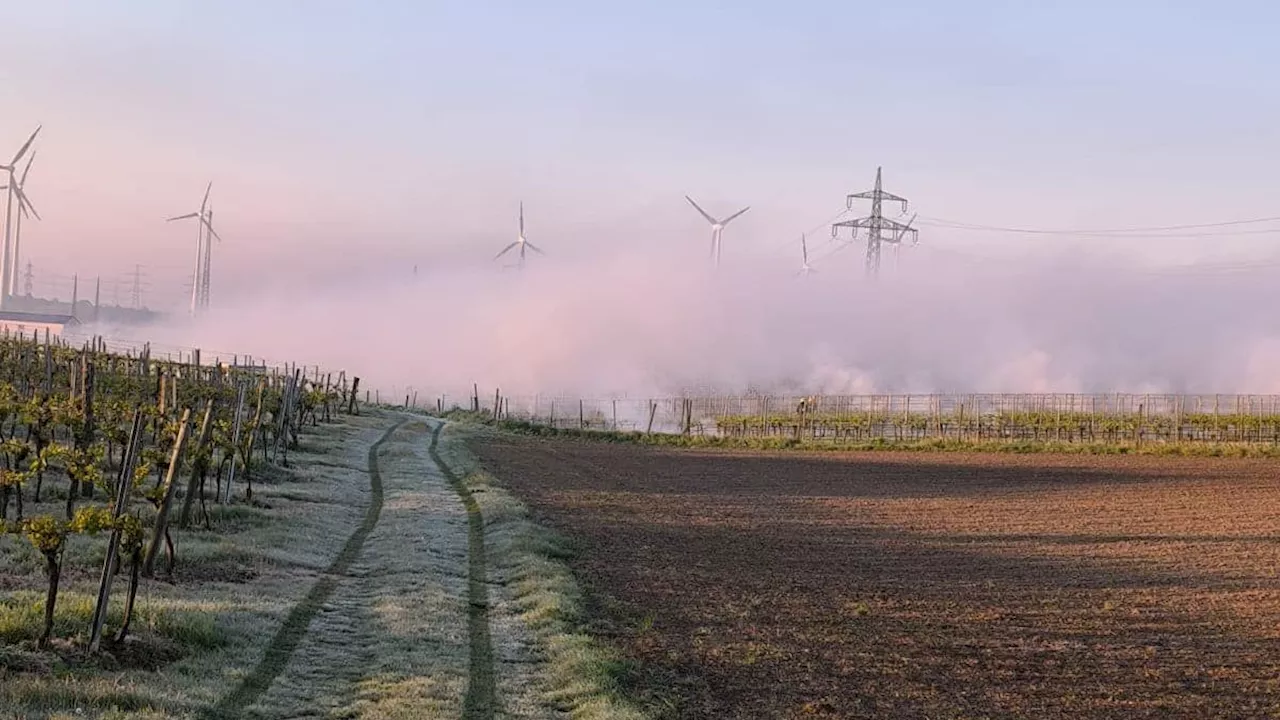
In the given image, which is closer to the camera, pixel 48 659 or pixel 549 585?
pixel 48 659

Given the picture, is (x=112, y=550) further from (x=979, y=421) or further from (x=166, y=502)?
(x=979, y=421)

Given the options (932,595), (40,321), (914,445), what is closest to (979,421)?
(914,445)

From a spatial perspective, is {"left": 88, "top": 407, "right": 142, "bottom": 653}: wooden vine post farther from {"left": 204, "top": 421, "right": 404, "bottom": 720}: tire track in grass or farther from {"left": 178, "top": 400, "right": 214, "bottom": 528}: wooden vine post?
{"left": 178, "top": 400, "right": 214, "bottom": 528}: wooden vine post

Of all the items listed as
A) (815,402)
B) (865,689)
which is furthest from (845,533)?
(815,402)

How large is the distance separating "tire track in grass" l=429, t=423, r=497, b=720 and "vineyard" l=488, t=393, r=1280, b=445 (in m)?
40.0

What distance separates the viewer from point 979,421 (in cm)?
5897

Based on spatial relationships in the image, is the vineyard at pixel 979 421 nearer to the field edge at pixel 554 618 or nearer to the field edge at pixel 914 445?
→ the field edge at pixel 914 445

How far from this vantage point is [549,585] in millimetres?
12906

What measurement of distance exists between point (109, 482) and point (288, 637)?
4.78 meters

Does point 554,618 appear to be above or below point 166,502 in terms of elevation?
below

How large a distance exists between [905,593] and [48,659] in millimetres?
9357

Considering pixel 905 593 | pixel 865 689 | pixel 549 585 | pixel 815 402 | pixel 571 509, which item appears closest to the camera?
pixel 865 689

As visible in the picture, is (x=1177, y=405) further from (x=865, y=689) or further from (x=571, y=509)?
(x=865, y=689)

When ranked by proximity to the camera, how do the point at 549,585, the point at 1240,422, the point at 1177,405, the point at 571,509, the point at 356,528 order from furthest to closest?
1. the point at 1177,405
2. the point at 1240,422
3. the point at 571,509
4. the point at 356,528
5. the point at 549,585
